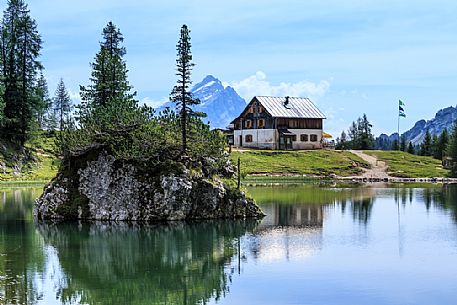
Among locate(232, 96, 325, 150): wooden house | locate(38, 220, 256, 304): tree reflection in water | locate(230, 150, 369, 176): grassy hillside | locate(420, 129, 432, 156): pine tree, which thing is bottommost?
locate(38, 220, 256, 304): tree reflection in water

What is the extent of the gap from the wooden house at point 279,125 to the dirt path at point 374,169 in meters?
11.3

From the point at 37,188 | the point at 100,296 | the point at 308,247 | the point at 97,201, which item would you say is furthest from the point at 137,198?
the point at 37,188

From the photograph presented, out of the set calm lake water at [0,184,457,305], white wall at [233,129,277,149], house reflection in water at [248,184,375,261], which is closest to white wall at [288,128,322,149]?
Answer: white wall at [233,129,277,149]

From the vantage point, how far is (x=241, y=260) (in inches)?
1544

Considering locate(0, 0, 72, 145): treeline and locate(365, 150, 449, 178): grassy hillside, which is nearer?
locate(0, 0, 72, 145): treeline

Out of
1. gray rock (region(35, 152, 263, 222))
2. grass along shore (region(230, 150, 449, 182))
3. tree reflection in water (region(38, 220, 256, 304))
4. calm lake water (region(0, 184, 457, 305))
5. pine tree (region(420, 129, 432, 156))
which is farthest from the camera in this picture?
pine tree (region(420, 129, 432, 156))

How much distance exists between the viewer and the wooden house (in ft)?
460

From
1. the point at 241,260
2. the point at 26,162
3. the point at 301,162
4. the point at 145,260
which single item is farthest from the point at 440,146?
the point at 145,260

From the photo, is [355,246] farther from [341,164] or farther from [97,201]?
[341,164]

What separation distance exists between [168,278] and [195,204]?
73.8ft

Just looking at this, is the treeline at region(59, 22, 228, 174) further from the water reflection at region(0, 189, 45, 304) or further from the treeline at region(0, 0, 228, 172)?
the water reflection at region(0, 189, 45, 304)

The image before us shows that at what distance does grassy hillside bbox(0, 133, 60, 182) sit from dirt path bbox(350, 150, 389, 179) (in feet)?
191

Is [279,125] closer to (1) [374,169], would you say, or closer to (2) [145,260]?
(1) [374,169]

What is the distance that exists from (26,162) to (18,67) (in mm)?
16356
